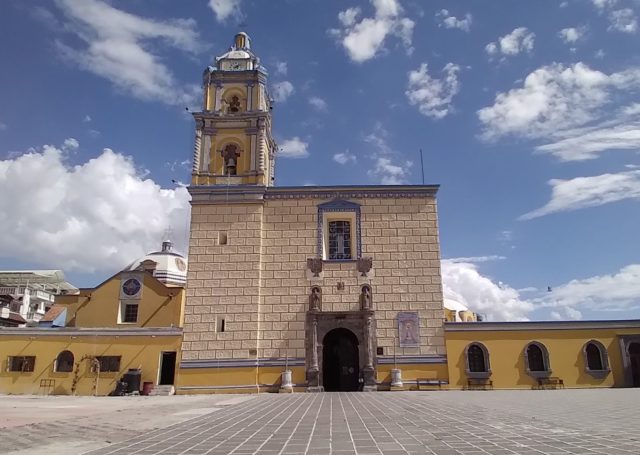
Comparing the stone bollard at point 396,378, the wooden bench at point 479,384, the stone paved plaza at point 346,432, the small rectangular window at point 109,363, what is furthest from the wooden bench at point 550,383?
the small rectangular window at point 109,363

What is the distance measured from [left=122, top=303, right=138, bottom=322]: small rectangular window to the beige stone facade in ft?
11.1

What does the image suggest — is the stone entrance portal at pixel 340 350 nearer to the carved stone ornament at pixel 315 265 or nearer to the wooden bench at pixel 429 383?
the carved stone ornament at pixel 315 265

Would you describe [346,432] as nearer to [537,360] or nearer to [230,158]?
[537,360]

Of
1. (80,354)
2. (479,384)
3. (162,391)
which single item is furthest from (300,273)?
(80,354)

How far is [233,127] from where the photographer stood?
84.0 feet

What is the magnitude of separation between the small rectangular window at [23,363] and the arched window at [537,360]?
2174 centimetres

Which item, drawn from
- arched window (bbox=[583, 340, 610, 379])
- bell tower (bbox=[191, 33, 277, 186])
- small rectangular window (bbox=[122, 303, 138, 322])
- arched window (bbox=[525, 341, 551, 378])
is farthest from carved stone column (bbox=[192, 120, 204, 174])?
arched window (bbox=[583, 340, 610, 379])

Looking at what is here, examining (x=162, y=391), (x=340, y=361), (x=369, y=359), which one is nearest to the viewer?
(x=162, y=391)

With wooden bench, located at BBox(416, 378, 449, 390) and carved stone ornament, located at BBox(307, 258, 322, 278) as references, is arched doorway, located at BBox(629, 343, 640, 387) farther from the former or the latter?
carved stone ornament, located at BBox(307, 258, 322, 278)

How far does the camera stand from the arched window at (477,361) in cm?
2191

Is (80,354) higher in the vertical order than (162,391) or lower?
higher

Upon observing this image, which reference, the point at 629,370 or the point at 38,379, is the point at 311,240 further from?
the point at 629,370

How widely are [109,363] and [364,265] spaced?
12.1 metres

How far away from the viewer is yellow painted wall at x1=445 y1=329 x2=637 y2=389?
861 inches
